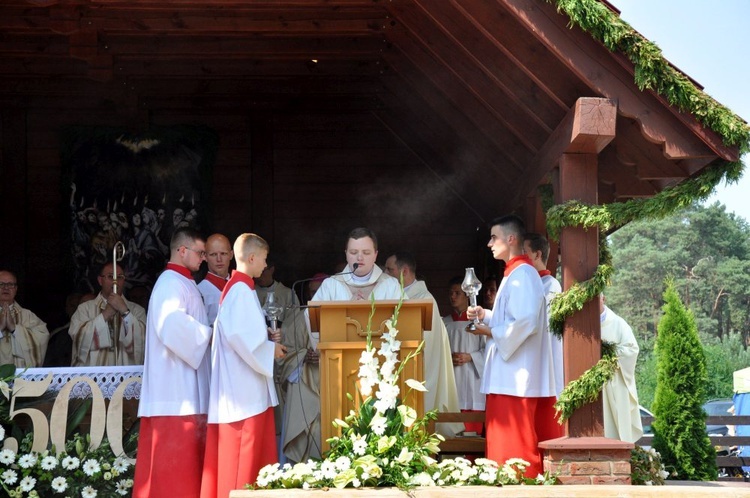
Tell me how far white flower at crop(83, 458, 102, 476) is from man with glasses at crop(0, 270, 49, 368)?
78.6 inches

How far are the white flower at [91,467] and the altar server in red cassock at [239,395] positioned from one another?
101 cm

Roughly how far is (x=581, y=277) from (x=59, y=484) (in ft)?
13.6

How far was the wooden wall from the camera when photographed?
13.4m

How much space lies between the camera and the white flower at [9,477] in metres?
7.44

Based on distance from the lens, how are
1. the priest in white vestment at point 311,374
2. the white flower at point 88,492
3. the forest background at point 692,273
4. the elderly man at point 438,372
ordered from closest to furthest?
the white flower at point 88,492, the priest in white vestment at point 311,374, the elderly man at point 438,372, the forest background at point 692,273

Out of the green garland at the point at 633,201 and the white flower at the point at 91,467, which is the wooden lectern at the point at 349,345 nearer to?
the green garland at the point at 633,201

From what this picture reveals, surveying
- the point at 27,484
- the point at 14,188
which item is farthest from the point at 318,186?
the point at 27,484

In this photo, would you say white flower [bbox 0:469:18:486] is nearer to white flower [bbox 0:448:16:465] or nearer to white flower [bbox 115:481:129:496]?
white flower [bbox 0:448:16:465]

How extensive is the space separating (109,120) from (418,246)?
173 inches

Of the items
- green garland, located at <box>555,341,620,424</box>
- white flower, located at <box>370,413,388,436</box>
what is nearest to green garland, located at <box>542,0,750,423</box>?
green garland, located at <box>555,341,620,424</box>

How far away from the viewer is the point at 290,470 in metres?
6.63

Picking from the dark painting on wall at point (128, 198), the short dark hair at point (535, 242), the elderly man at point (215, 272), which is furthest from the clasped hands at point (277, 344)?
the dark painting on wall at point (128, 198)

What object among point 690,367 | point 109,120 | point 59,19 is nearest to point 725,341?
point 690,367

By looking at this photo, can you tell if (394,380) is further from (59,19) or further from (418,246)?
(418,246)
